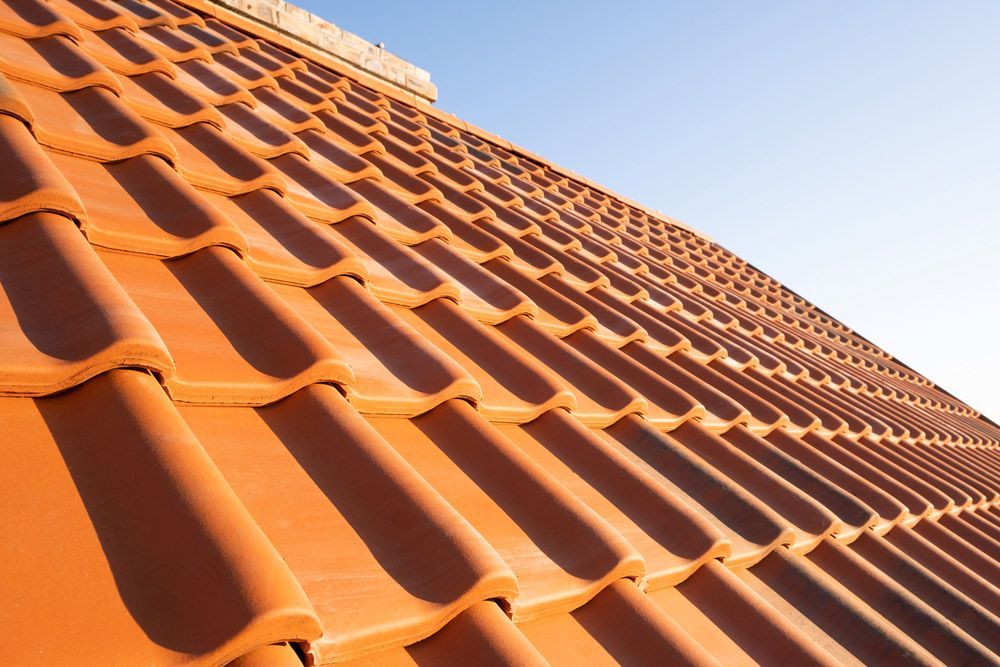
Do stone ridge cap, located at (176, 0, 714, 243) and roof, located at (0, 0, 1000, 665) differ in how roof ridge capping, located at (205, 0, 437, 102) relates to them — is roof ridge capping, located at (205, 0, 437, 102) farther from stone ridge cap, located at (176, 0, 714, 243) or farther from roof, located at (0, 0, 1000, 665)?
roof, located at (0, 0, 1000, 665)

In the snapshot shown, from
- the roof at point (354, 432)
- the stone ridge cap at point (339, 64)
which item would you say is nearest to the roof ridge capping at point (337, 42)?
the stone ridge cap at point (339, 64)

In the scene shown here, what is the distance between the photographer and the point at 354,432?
1.19m

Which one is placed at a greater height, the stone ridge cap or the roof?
the stone ridge cap

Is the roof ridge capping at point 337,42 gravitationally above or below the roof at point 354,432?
above

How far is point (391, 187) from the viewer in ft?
8.41

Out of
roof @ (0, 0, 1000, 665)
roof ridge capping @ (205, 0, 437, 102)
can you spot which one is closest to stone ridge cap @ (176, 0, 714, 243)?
roof ridge capping @ (205, 0, 437, 102)

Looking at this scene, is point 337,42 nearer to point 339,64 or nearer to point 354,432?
point 339,64

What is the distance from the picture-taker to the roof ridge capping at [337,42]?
13.4 feet

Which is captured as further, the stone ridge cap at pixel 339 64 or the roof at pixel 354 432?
the stone ridge cap at pixel 339 64

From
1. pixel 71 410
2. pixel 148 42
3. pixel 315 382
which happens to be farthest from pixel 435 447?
pixel 148 42

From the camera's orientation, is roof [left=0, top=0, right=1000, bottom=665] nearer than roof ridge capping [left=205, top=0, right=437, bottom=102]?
Yes

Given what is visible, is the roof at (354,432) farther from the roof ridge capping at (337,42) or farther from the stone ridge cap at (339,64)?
the roof ridge capping at (337,42)

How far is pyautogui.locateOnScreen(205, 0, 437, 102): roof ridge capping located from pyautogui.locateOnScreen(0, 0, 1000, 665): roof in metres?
0.94

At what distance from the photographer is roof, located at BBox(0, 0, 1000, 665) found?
2.74 feet
